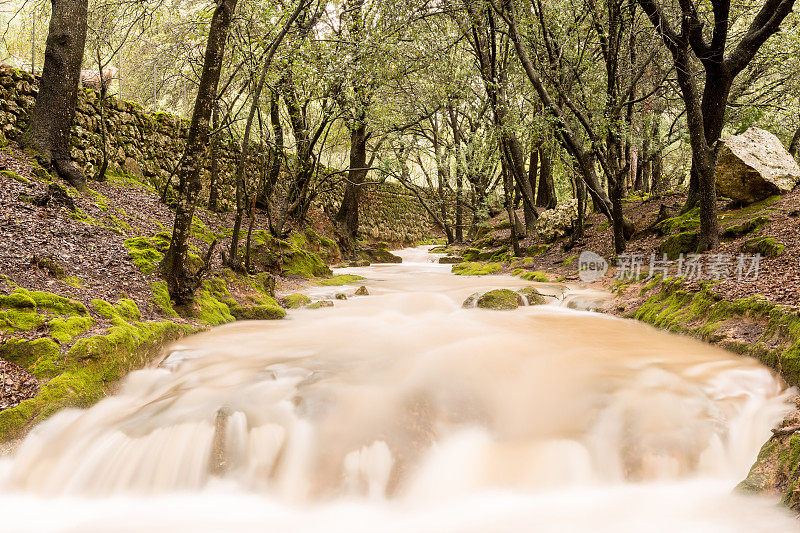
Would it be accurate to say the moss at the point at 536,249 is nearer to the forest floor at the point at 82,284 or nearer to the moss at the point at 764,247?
the moss at the point at 764,247

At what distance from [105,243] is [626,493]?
720cm

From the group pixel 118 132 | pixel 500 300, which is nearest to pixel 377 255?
pixel 118 132

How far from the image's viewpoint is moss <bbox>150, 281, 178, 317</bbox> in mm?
5676

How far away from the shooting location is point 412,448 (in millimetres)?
3322

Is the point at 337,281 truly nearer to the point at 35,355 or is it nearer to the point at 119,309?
the point at 119,309

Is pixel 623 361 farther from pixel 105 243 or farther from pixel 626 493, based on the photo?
pixel 105 243

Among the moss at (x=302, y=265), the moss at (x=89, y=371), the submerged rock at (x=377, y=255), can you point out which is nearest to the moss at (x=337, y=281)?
the moss at (x=302, y=265)

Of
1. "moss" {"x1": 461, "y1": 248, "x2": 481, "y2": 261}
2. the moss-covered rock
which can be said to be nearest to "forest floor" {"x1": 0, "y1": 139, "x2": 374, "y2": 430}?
the moss-covered rock

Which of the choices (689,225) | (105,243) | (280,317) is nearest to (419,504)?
(280,317)

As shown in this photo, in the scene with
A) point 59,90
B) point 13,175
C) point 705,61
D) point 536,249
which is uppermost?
point 705,61

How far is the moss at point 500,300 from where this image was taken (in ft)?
25.9

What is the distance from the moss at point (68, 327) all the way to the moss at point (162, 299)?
133cm

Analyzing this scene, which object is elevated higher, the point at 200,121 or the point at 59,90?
the point at 59,90

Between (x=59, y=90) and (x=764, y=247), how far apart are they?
38.7 ft
